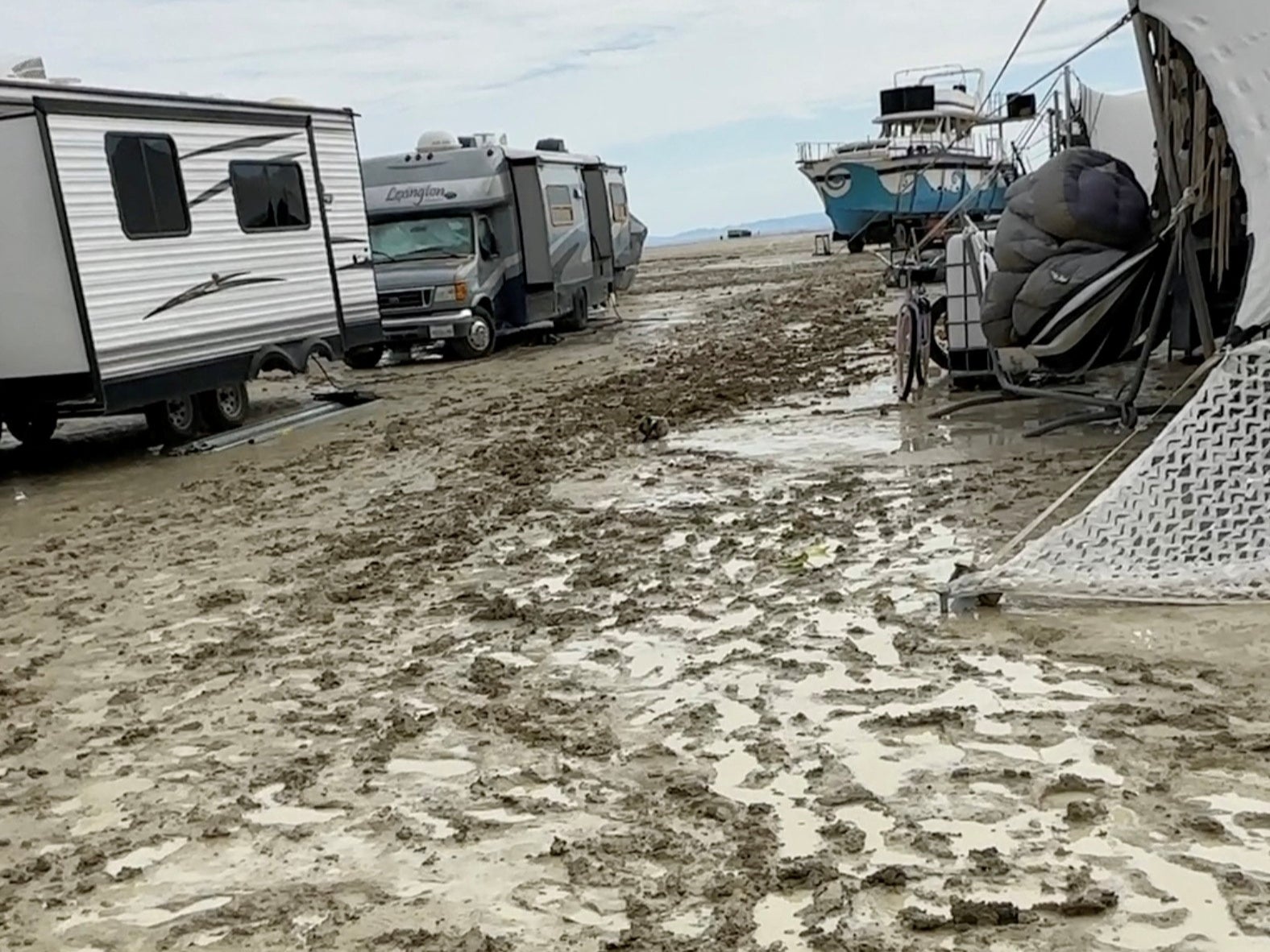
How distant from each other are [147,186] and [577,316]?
10.6m

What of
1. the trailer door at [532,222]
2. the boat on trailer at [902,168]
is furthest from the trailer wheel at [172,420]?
the boat on trailer at [902,168]

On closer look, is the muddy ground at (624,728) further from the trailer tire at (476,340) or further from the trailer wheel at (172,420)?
the trailer tire at (476,340)

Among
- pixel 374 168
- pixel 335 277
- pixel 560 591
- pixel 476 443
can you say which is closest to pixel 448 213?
pixel 374 168

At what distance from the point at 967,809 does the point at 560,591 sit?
2.99 m

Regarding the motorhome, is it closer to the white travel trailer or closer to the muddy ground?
the white travel trailer

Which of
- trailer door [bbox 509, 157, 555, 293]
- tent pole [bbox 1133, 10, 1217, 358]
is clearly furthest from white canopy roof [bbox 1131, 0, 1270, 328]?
trailer door [bbox 509, 157, 555, 293]

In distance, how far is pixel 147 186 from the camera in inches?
439

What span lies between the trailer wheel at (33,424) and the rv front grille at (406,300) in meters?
5.61

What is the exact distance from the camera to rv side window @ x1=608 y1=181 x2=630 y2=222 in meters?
23.1

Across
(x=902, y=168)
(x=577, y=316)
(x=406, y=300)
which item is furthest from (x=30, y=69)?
(x=902, y=168)

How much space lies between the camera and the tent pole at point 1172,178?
303 inches

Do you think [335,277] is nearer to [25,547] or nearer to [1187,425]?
[25,547]

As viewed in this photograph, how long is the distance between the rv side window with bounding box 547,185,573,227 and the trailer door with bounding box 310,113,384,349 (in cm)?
514

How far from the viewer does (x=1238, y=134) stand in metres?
6.82
